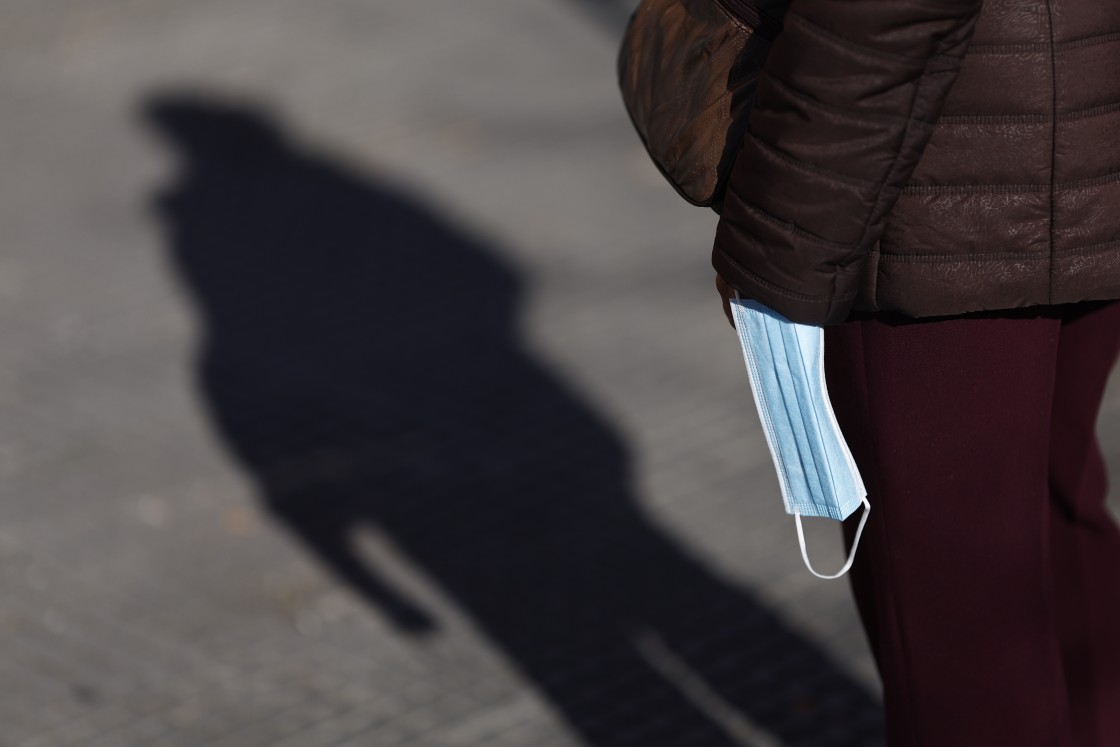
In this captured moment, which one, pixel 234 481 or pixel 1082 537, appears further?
pixel 234 481

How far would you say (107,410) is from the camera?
493 centimetres

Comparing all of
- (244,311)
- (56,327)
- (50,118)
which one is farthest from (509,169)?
(50,118)

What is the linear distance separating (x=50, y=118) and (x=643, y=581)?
15.7ft

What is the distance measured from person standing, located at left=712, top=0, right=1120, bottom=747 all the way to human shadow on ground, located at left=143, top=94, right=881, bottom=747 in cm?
108

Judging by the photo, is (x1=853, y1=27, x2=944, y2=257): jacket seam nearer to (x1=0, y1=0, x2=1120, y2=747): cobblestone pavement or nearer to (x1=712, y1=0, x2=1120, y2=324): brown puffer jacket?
(x1=712, y1=0, x2=1120, y2=324): brown puffer jacket

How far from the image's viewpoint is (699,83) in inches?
84.7

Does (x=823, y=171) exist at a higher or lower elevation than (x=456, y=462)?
higher

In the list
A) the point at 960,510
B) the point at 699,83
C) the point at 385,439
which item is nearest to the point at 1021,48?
the point at 699,83

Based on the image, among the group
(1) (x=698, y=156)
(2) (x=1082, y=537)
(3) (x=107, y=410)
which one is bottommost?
(3) (x=107, y=410)

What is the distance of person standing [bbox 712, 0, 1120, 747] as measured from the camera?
181 cm

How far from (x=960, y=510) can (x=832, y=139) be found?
0.55m

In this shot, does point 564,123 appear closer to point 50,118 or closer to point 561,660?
point 50,118

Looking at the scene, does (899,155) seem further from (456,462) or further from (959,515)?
(456,462)

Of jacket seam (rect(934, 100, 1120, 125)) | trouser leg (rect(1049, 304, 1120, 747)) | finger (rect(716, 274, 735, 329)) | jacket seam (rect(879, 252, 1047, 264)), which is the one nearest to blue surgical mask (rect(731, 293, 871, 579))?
finger (rect(716, 274, 735, 329))
